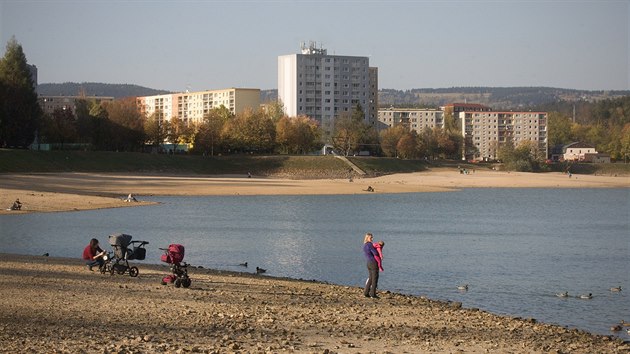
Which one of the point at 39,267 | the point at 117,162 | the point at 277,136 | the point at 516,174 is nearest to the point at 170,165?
the point at 117,162

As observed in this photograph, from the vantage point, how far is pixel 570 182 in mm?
129250

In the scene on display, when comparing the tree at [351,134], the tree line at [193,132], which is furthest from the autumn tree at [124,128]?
the tree at [351,134]

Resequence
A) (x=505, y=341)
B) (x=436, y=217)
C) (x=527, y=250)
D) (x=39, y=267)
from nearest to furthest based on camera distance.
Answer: (x=505, y=341)
(x=39, y=267)
(x=527, y=250)
(x=436, y=217)

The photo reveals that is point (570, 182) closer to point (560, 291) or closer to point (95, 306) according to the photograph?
point (560, 291)

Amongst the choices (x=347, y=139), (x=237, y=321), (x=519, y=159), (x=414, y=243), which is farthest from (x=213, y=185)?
(x=237, y=321)

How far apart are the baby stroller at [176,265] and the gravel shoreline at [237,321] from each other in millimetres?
261

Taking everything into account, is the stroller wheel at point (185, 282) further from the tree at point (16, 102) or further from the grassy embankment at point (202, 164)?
the tree at point (16, 102)

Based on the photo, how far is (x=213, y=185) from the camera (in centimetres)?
9719

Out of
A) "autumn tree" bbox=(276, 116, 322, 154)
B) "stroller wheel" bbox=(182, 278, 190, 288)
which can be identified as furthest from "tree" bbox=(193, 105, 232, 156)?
"stroller wheel" bbox=(182, 278, 190, 288)

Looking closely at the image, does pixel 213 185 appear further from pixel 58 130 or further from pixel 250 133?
pixel 250 133

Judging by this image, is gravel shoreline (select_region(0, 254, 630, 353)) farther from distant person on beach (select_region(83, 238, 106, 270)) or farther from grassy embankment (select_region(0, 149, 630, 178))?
grassy embankment (select_region(0, 149, 630, 178))

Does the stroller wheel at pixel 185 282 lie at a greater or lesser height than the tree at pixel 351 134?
lesser

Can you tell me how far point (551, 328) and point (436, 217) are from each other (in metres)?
45.9

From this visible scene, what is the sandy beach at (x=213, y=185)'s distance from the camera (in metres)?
67.4
